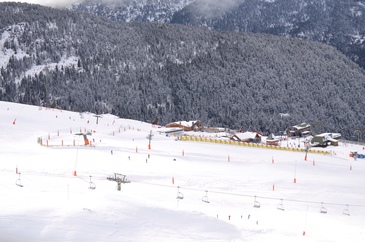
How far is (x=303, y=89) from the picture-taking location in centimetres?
16038

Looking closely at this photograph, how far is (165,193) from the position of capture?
2370 centimetres

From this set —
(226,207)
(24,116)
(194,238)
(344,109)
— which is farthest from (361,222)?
(344,109)

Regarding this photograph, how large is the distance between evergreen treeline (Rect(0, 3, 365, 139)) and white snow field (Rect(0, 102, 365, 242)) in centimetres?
8306

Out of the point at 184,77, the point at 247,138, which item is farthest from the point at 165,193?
the point at 184,77

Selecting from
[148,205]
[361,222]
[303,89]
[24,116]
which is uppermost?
[303,89]

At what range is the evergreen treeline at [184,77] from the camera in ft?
447

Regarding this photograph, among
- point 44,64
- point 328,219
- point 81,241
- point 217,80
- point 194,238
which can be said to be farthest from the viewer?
point 44,64

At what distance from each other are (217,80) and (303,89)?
3042 centimetres

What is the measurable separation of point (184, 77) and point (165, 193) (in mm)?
139755

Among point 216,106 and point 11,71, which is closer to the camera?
point 216,106

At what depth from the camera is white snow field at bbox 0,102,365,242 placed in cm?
1559

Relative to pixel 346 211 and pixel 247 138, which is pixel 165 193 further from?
pixel 247 138

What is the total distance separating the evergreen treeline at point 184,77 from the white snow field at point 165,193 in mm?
83056

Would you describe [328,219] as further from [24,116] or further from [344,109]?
[344,109]
